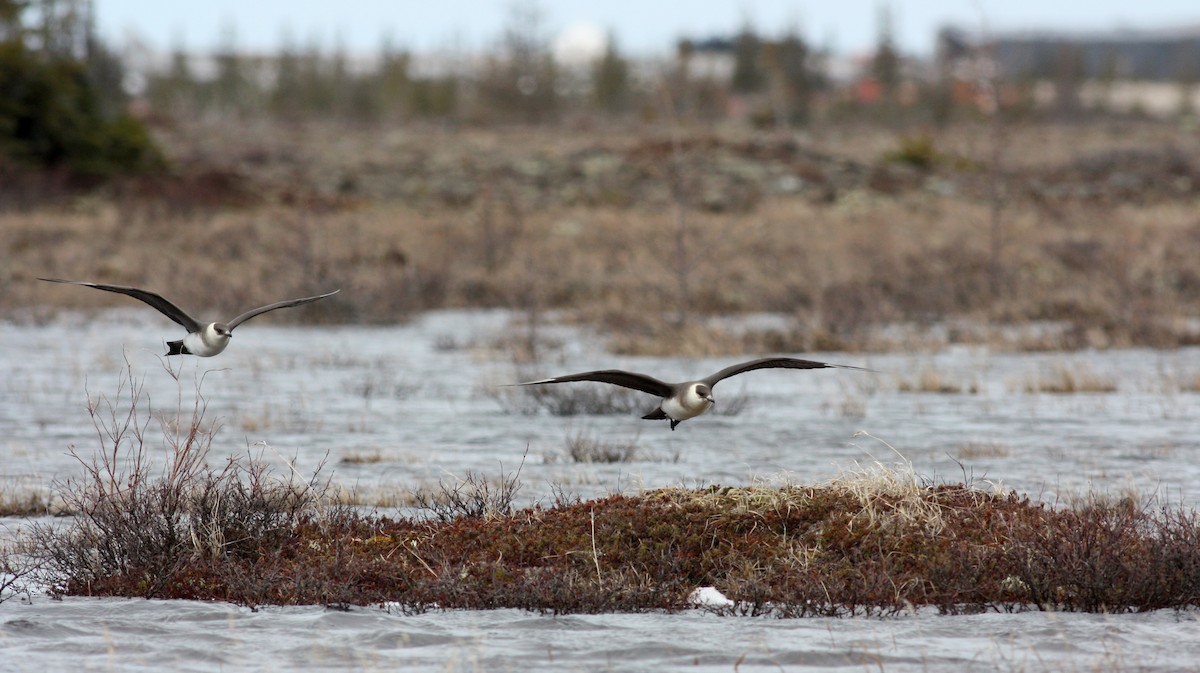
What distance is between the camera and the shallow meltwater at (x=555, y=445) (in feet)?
20.3

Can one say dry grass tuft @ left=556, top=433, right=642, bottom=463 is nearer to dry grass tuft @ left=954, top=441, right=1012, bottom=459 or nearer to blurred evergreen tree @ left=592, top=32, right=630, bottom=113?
dry grass tuft @ left=954, top=441, right=1012, bottom=459

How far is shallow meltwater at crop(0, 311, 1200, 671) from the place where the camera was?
6.18 meters


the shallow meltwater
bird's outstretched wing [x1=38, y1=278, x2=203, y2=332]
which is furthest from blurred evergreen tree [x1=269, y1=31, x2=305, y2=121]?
bird's outstretched wing [x1=38, y1=278, x2=203, y2=332]

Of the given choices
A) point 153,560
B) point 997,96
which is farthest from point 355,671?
point 997,96

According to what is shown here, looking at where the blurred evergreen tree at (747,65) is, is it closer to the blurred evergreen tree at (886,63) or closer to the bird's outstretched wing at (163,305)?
the blurred evergreen tree at (886,63)

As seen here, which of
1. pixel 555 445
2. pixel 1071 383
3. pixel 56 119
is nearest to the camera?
pixel 555 445

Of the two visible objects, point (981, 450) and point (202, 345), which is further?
point (981, 450)

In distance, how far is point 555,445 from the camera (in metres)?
12.0

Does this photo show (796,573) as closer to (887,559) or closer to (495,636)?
(887,559)

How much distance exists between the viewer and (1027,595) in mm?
6863

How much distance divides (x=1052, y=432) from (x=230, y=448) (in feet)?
22.2

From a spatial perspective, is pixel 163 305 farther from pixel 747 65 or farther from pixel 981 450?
pixel 747 65

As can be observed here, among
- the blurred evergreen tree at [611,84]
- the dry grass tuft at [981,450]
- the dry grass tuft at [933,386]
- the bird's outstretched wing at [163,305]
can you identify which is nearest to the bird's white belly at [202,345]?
the bird's outstretched wing at [163,305]

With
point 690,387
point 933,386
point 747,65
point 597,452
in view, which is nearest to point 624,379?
point 690,387
